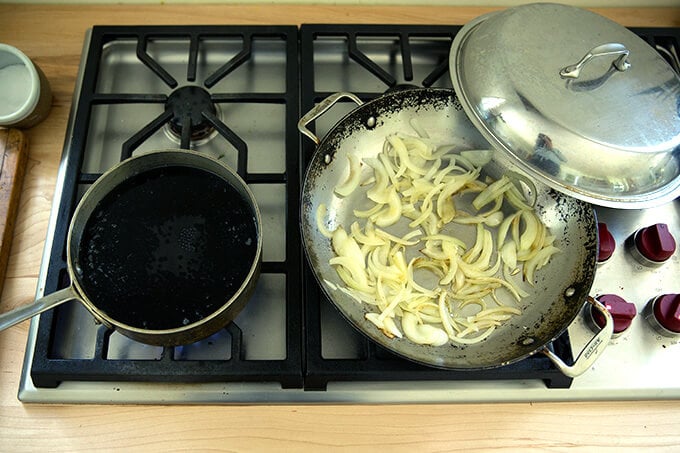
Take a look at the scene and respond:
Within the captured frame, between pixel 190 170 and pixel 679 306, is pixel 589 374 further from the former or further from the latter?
pixel 190 170

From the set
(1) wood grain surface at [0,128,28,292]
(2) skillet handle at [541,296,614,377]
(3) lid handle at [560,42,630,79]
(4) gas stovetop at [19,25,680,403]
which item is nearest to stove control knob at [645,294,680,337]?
(4) gas stovetop at [19,25,680,403]

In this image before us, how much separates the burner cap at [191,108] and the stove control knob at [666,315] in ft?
2.22

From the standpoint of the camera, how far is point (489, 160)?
87 cm

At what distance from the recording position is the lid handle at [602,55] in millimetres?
611

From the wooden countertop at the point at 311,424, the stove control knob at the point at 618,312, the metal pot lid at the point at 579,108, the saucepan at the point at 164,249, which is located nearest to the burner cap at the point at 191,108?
the saucepan at the point at 164,249

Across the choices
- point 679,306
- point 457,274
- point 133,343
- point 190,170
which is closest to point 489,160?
point 457,274

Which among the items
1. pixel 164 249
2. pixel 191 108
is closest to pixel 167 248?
pixel 164 249

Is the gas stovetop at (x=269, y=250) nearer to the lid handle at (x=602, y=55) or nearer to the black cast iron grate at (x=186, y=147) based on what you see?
the black cast iron grate at (x=186, y=147)

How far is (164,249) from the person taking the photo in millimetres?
702

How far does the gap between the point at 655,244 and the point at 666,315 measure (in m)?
0.10

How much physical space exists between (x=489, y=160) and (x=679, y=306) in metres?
0.33

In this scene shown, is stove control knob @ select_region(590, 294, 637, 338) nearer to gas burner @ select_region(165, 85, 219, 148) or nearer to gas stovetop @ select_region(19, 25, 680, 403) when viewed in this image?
gas stovetop @ select_region(19, 25, 680, 403)

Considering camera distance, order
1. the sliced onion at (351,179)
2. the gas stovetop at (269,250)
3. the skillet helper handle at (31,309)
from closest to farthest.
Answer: the skillet helper handle at (31,309), the gas stovetop at (269,250), the sliced onion at (351,179)

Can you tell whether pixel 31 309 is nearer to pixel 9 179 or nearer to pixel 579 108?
pixel 9 179
